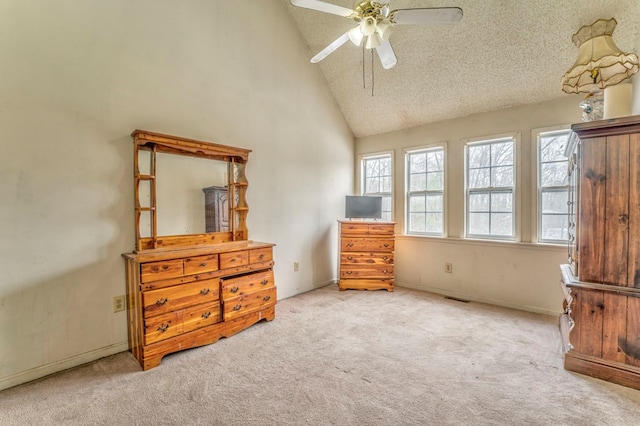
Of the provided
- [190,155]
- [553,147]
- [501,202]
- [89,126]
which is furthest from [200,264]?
[553,147]

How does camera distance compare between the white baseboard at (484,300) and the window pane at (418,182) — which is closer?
the white baseboard at (484,300)

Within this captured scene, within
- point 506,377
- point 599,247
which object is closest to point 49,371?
point 506,377

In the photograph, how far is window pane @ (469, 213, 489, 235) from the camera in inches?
148

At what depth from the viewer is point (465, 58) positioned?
3217mm

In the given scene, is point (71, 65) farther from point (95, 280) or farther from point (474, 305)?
point (474, 305)

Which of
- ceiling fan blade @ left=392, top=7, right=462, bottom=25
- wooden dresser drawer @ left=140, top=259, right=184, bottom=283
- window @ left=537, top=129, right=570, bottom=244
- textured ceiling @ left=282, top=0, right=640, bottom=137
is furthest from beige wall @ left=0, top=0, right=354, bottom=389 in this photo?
window @ left=537, top=129, right=570, bottom=244

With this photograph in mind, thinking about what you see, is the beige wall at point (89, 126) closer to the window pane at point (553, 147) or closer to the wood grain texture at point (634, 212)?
the wood grain texture at point (634, 212)

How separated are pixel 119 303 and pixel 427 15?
3.20 meters

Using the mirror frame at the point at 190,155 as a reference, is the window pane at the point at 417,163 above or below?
above

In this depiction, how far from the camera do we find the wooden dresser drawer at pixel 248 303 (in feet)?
8.54

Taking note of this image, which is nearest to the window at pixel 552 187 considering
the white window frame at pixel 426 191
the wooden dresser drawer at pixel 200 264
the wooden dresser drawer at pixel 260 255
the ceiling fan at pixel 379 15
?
the white window frame at pixel 426 191

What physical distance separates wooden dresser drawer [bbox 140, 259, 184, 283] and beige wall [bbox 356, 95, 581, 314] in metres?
3.20

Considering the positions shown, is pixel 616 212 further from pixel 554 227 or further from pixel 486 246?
pixel 486 246

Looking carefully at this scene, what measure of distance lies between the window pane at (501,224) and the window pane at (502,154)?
0.65 metres
